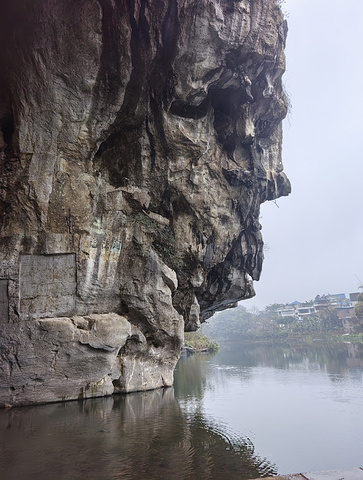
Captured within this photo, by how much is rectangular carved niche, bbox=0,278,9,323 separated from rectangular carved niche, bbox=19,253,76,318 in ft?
1.17

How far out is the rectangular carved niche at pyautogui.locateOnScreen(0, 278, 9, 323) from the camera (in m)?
9.65

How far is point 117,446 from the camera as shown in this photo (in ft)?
19.7

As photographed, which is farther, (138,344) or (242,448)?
(138,344)

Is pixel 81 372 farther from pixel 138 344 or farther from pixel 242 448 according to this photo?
pixel 242 448

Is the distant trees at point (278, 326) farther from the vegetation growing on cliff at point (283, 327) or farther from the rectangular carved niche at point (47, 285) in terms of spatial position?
the rectangular carved niche at point (47, 285)

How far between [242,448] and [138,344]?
639 cm

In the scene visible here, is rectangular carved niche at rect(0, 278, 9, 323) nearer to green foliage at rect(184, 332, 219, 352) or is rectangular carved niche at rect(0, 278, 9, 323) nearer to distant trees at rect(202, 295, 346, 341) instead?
green foliage at rect(184, 332, 219, 352)

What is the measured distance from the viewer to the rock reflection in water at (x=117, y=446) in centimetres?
489

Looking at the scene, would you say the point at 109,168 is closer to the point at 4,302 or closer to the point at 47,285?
the point at 47,285

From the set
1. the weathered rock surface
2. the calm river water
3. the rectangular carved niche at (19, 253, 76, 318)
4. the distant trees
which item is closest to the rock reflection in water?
the calm river water

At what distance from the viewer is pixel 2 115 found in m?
10.4

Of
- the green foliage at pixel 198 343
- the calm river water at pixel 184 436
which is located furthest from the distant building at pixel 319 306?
the calm river water at pixel 184 436

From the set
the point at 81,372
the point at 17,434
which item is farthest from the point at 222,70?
the point at 17,434

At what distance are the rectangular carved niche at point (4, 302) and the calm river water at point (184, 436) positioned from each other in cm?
242
